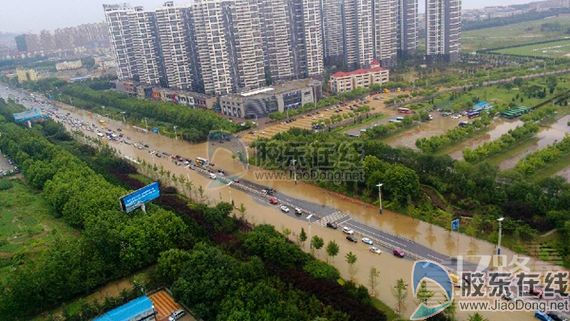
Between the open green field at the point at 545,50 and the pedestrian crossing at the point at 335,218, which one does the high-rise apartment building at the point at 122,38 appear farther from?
the open green field at the point at 545,50

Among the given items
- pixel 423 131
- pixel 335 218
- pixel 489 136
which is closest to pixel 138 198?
pixel 335 218

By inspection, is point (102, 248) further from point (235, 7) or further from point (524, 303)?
→ point (235, 7)

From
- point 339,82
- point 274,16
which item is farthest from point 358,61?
point 274,16

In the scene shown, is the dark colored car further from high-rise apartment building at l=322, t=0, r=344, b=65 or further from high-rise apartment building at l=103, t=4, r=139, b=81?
high-rise apartment building at l=103, t=4, r=139, b=81

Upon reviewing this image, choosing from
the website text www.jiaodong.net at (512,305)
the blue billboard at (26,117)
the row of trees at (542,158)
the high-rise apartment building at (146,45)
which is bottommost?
the website text www.jiaodong.net at (512,305)

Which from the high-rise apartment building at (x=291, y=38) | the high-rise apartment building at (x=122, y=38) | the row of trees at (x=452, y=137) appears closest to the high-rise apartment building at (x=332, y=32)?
the high-rise apartment building at (x=291, y=38)

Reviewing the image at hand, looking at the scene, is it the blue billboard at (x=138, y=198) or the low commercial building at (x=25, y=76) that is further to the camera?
the low commercial building at (x=25, y=76)

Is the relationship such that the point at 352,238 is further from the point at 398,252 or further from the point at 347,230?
the point at 398,252
